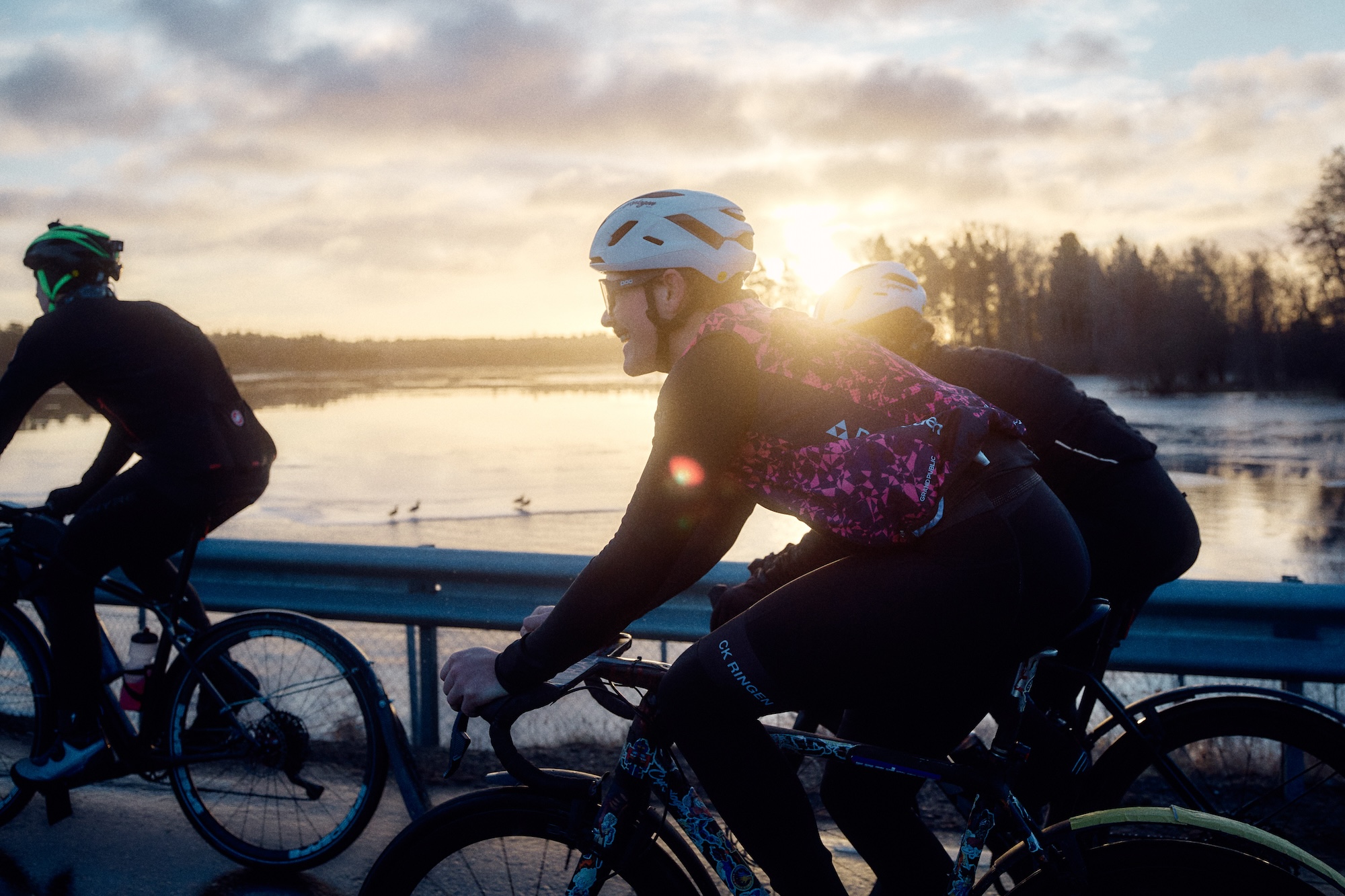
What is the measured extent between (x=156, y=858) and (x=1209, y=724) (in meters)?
3.63

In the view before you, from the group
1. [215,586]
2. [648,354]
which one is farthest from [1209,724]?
[215,586]

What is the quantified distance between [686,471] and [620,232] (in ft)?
1.93

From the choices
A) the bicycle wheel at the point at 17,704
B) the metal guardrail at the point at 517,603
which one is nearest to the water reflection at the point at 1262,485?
the metal guardrail at the point at 517,603

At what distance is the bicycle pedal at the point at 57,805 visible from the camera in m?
3.93

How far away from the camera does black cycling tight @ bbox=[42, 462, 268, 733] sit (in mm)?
3758

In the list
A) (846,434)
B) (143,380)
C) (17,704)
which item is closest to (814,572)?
(846,434)

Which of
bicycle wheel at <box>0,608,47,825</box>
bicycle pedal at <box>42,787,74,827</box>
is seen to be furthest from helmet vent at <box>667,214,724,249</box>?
bicycle pedal at <box>42,787,74,827</box>

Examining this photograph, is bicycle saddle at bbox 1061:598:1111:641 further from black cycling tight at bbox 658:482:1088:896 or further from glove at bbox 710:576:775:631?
glove at bbox 710:576:775:631

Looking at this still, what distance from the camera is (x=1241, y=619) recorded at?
13.1 ft

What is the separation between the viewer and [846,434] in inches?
83.5

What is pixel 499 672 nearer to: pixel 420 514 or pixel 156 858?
pixel 156 858

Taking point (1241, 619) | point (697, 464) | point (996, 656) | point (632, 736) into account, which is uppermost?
point (697, 464)

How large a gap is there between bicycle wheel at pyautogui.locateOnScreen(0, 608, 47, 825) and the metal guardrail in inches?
40.2

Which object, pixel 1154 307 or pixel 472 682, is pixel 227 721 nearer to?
pixel 472 682
